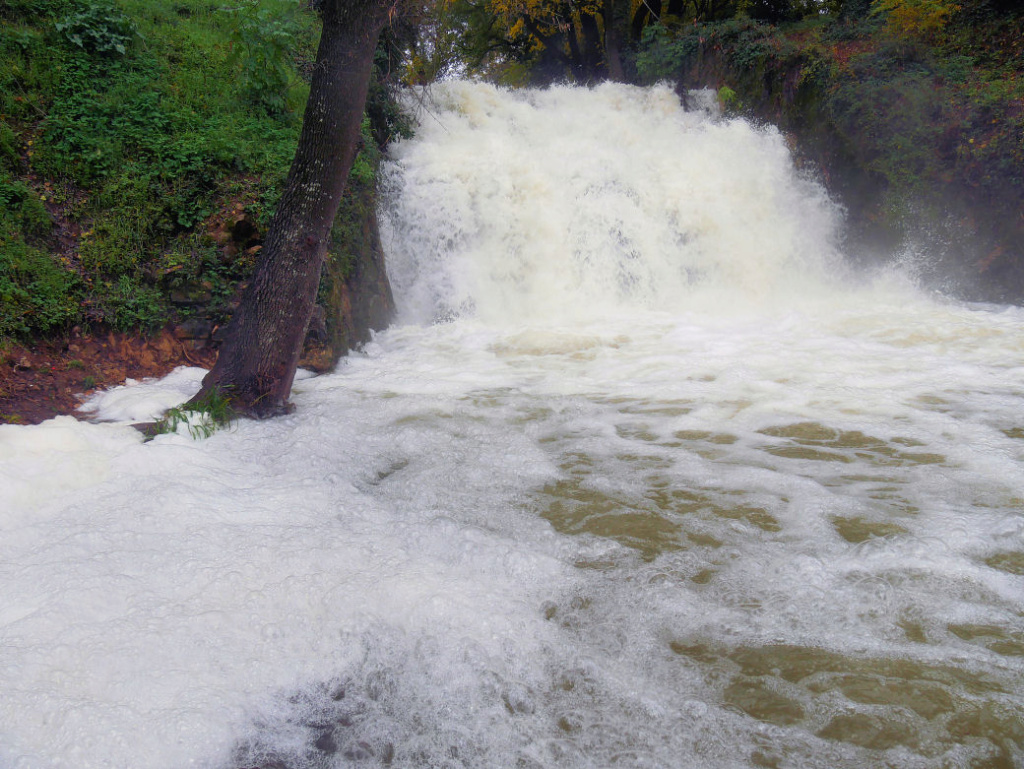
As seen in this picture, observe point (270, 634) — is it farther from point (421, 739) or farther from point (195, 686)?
point (421, 739)

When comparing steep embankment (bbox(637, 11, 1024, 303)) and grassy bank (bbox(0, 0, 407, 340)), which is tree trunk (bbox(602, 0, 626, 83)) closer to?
steep embankment (bbox(637, 11, 1024, 303))

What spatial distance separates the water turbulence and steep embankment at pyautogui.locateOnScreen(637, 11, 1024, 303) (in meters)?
4.52

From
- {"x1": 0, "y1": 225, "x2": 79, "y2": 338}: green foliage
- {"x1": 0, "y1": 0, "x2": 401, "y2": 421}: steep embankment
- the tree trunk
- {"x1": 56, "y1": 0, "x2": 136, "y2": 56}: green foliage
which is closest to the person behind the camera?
{"x1": 0, "y1": 225, "x2": 79, "y2": 338}: green foliage

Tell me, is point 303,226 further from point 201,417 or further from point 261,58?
point 261,58

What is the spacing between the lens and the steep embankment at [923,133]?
9.95 m

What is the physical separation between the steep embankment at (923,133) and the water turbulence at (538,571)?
4.52m

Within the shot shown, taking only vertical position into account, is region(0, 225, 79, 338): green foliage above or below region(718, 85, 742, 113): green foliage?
below

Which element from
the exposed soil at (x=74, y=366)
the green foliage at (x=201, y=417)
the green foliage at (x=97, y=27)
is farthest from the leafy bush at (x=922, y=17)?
the green foliage at (x=201, y=417)

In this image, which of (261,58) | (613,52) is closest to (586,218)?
(261,58)

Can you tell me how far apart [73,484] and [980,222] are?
39.9ft

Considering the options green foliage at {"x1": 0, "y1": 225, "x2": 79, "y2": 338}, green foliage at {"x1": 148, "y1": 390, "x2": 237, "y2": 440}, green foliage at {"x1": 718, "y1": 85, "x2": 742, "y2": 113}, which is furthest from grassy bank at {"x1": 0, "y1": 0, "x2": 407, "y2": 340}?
green foliage at {"x1": 718, "y1": 85, "x2": 742, "y2": 113}

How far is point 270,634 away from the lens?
2.30 m

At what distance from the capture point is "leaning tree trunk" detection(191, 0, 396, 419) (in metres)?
4.30

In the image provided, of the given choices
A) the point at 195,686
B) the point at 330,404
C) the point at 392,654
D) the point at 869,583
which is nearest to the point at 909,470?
the point at 869,583
